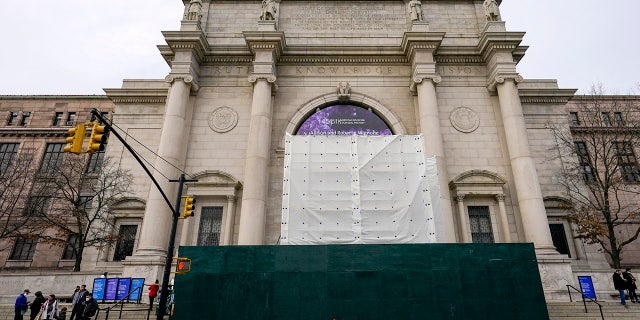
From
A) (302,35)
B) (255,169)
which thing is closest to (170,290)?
(255,169)

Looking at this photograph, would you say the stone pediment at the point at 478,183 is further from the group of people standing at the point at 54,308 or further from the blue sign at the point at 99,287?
the group of people standing at the point at 54,308

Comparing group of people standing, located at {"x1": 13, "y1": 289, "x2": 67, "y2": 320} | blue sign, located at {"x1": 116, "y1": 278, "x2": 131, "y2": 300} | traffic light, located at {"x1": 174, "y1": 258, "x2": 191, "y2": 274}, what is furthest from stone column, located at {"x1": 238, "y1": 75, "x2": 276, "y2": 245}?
group of people standing, located at {"x1": 13, "y1": 289, "x2": 67, "y2": 320}

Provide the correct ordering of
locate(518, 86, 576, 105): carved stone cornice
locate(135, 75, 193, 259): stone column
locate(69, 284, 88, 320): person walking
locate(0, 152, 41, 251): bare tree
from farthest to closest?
locate(518, 86, 576, 105): carved stone cornice → locate(0, 152, 41, 251): bare tree → locate(135, 75, 193, 259): stone column → locate(69, 284, 88, 320): person walking

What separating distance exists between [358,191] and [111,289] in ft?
37.8

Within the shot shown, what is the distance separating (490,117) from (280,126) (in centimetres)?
1363

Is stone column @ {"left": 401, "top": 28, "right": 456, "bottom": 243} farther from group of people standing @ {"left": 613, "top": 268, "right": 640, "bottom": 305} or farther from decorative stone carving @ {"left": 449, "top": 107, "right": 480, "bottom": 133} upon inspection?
group of people standing @ {"left": 613, "top": 268, "right": 640, "bottom": 305}

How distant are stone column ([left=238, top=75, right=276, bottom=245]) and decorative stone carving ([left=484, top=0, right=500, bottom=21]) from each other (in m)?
15.5

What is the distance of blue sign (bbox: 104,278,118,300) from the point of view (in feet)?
53.6

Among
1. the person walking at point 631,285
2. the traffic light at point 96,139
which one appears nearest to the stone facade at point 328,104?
the person walking at point 631,285

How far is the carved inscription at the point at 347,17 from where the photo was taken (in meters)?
27.8

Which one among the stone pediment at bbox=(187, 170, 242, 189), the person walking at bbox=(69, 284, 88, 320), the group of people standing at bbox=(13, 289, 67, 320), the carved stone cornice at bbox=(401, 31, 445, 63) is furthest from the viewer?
the carved stone cornice at bbox=(401, 31, 445, 63)

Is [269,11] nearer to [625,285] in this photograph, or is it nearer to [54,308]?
[54,308]

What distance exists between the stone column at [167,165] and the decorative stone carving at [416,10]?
15.6 m

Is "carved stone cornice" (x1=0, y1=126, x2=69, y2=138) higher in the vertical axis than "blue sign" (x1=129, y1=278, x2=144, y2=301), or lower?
higher
